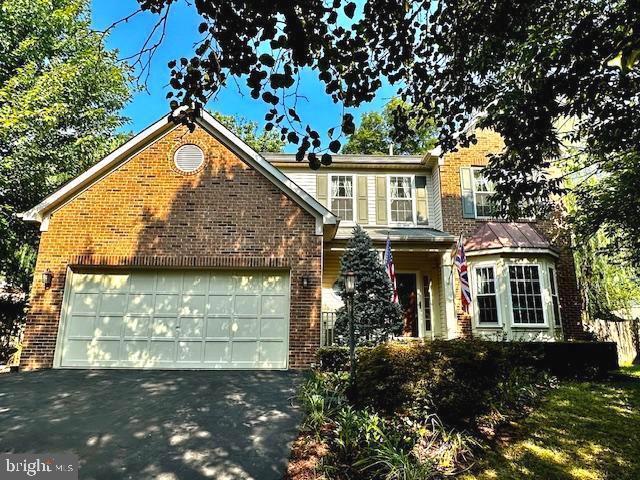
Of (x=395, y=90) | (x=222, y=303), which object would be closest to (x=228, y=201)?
(x=222, y=303)

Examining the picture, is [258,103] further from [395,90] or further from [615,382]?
[615,382]

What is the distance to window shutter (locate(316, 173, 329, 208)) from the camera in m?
14.5

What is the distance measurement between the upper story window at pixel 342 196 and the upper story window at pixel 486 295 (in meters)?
4.58

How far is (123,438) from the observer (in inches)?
206

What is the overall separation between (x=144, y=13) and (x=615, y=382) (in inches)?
422

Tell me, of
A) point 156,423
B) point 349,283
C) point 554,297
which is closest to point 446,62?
point 349,283

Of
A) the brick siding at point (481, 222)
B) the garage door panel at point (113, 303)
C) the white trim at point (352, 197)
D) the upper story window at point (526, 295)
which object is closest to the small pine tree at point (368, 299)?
the white trim at point (352, 197)

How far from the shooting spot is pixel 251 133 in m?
30.2

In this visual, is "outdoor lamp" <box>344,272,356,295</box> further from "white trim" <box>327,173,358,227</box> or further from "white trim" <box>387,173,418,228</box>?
"white trim" <box>387,173,418,228</box>

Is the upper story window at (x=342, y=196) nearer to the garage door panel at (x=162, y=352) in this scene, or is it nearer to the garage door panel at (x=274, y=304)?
the garage door panel at (x=274, y=304)

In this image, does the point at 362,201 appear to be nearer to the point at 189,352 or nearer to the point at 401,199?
the point at 401,199

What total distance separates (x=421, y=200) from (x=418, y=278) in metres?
2.77

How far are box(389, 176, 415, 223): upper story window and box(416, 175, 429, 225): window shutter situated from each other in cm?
20

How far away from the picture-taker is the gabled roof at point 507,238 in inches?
480
